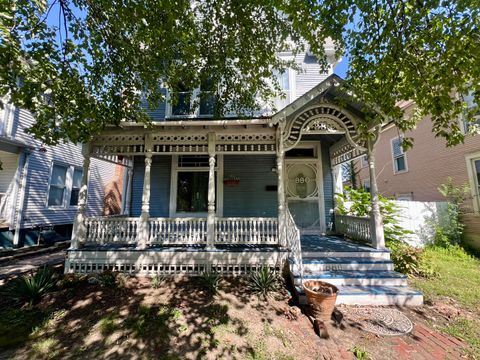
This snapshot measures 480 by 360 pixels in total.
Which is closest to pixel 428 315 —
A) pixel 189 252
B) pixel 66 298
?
pixel 189 252

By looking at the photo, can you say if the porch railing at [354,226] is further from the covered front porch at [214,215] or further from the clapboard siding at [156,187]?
Answer: the clapboard siding at [156,187]

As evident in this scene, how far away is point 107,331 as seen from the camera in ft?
11.9

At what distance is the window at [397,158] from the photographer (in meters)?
12.5

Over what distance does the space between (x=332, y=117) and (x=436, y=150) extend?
26.7ft

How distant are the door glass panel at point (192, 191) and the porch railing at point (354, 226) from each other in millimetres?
4664

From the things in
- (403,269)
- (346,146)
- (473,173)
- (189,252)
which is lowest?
(403,269)

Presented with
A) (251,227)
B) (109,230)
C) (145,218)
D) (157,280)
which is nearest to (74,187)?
(109,230)

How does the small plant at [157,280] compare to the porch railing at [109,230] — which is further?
the porch railing at [109,230]

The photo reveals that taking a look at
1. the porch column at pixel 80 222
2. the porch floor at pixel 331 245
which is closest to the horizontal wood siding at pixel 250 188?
the porch floor at pixel 331 245

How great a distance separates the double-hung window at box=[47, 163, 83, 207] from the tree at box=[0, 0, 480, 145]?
6.74 metres

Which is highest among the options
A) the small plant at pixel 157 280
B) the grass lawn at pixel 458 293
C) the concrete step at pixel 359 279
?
the concrete step at pixel 359 279

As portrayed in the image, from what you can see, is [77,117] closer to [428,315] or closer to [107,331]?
[107,331]

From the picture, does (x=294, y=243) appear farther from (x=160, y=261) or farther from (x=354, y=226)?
(x=160, y=261)

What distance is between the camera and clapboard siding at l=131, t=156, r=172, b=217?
26.4ft
